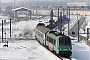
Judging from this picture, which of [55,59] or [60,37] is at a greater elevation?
[60,37]

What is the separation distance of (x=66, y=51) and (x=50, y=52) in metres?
3.93

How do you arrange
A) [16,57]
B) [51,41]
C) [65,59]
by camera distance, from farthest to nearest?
[51,41]
[16,57]
[65,59]

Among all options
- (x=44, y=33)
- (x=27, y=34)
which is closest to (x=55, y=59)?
(x=44, y=33)

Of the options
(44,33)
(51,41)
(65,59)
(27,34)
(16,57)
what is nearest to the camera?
(65,59)

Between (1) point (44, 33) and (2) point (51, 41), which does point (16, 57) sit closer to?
(2) point (51, 41)

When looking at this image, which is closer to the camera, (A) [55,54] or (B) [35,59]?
(B) [35,59]

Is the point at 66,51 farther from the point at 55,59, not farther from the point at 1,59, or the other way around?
the point at 1,59

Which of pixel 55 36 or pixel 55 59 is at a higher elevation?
pixel 55 36

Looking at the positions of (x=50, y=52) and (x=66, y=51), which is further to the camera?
(x=50, y=52)

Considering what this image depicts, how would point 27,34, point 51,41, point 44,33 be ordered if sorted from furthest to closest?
point 27,34, point 44,33, point 51,41

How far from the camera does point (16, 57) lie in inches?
1099

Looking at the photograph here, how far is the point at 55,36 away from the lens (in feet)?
92.9

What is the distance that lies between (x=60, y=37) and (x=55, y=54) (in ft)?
7.26

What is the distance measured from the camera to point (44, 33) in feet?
112
